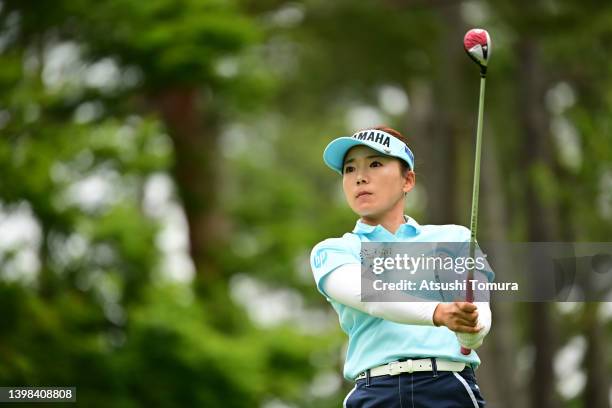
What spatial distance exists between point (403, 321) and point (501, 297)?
0.39 meters

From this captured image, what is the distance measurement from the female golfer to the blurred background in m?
6.78

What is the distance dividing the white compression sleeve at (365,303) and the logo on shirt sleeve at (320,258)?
58mm

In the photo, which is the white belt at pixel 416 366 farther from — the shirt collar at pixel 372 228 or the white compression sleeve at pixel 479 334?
the shirt collar at pixel 372 228

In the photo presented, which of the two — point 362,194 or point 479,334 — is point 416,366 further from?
point 362,194

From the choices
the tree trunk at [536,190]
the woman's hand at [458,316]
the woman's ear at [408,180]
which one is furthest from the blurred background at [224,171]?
the woman's hand at [458,316]

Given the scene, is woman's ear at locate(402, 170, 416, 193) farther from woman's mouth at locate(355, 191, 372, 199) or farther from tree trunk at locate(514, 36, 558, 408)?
tree trunk at locate(514, 36, 558, 408)

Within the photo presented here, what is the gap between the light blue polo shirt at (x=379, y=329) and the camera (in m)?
3.23

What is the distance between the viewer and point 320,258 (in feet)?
10.7

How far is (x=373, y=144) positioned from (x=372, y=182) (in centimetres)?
11

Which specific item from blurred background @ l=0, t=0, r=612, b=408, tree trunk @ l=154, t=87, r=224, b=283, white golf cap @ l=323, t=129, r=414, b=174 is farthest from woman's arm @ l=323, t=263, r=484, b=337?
tree trunk @ l=154, t=87, r=224, b=283

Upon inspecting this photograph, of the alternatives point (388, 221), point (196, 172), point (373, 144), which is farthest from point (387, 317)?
point (196, 172)

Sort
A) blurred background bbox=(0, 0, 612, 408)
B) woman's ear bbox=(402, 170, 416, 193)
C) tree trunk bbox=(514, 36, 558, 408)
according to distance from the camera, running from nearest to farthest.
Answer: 1. woman's ear bbox=(402, 170, 416, 193)
2. blurred background bbox=(0, 0, 612, 408)
3. tree trunk bbox=(514, 36, 558, 408)

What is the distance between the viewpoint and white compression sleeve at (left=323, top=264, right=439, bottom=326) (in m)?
3.04

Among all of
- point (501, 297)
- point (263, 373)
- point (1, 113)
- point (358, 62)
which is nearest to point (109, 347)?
point (263, 373)
